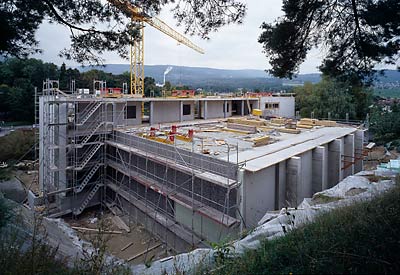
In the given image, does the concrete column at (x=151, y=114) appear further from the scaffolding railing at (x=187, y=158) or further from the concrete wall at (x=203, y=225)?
the concrete wall at (x=203, y=225)

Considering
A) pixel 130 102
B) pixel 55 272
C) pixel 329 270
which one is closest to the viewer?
pixel 329 270

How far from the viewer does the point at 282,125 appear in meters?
20.6

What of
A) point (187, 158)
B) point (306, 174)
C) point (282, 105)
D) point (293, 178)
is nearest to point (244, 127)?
point (306, 174)

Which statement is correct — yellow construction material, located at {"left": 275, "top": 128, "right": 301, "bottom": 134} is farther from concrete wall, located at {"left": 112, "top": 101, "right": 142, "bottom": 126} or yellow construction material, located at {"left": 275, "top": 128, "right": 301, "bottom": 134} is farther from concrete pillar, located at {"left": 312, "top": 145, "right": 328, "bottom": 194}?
concrete wall, located at {"left": 112, "top": 101, "right": 142, "bottom": 126}

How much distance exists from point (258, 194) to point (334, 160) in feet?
24.6

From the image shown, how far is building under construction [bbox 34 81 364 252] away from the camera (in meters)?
10.7

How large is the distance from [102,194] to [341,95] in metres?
25.0

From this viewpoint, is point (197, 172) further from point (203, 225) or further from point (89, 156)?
point (89, 156)

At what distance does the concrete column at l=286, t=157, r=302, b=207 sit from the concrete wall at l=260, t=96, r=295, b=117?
18.3 meters

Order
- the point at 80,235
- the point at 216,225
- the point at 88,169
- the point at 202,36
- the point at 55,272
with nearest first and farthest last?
A: 1. the point at 55,272
2. the point at 202,36
3. the point at 216,225
4. the point at 80,235
5. the point at 88,169

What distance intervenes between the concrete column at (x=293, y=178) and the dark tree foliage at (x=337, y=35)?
5275 millimetres

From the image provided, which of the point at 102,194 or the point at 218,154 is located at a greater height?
the point at 218,154

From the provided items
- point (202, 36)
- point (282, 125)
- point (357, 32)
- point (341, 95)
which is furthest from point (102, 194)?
point (341, 95)

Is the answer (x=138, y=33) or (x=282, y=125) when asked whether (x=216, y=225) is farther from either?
(x=282, y=125)
